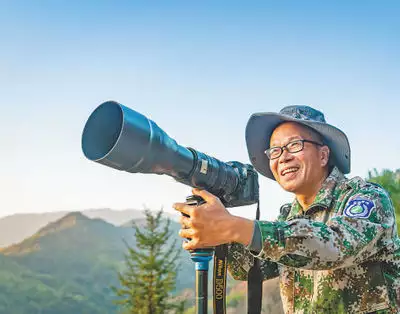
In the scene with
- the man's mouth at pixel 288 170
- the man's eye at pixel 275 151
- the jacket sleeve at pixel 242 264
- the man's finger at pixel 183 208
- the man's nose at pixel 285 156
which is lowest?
the jacket sleeve at pixel 242 264

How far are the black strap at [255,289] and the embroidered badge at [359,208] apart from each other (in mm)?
729

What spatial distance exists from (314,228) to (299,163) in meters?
0.90

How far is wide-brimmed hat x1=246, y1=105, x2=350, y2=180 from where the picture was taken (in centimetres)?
275

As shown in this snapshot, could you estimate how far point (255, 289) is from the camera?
2693 mm

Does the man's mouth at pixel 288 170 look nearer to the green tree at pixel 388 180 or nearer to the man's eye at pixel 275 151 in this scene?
the man's eye at pixel 275 151

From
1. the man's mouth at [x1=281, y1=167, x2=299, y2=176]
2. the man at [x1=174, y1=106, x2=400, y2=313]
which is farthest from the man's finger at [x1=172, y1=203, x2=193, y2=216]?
the man's mouth at [x1=281, y1=167, x2=299, y2=176]

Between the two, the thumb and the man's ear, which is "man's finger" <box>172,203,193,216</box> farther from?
the man's ear

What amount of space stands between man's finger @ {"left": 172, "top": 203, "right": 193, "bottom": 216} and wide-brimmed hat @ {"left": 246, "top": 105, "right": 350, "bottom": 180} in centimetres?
97

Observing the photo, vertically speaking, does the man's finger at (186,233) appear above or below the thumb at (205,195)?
below

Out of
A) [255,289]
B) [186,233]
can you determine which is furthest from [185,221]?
[255,289]

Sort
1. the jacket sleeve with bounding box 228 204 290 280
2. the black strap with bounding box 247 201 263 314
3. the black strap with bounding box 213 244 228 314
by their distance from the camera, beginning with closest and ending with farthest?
1. the black strap with bounding box 213 244 228 314
2. the black strap with bounding box 247 201 263 314
3. the jacket sleeve with bounding box 228 204 290 280

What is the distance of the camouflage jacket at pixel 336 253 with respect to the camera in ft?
6.00

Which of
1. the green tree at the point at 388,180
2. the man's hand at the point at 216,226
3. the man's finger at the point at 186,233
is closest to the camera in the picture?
the man's hand at the point at 216,226

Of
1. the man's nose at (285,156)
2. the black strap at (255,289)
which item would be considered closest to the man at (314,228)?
the man's nose at (285,156)
